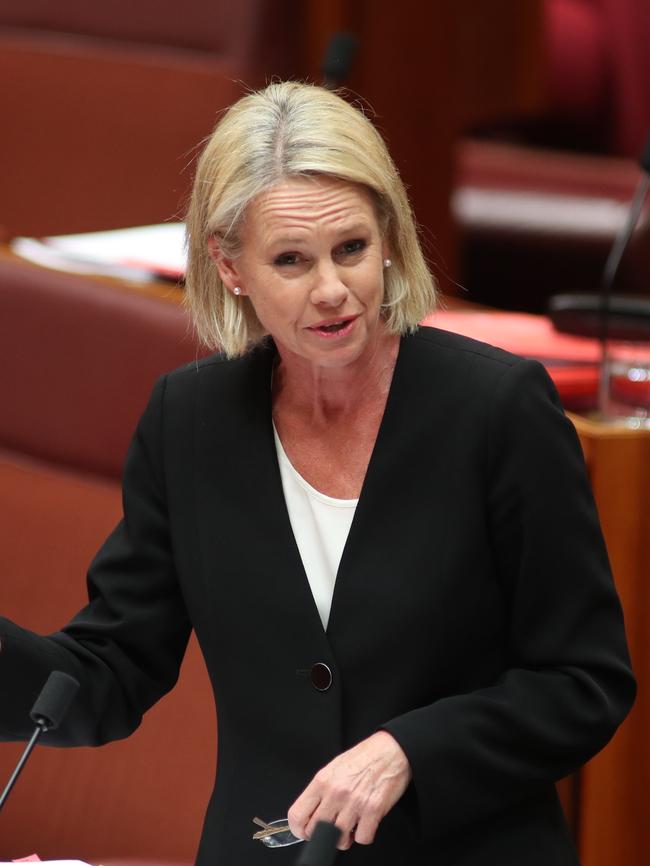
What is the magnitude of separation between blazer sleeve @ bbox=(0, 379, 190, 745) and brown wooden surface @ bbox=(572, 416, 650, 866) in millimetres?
489

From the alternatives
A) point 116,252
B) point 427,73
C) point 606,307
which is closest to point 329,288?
point 606,307

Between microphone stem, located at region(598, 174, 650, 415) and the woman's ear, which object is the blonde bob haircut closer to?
the woman's ear

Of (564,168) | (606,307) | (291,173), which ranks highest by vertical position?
(564,168)

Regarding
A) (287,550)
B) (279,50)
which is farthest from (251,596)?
(279,50)

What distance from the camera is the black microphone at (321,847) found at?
96 cm

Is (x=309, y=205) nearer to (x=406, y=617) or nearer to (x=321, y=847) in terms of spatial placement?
(x=406, y=617)

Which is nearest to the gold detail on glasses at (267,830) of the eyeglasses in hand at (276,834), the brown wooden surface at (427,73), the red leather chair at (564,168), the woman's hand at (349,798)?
the eyeglasses in hand at (276,834)

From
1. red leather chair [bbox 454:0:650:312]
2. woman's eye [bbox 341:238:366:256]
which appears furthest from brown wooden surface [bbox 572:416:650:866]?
red leather chair [bbox 454:0:650:312]

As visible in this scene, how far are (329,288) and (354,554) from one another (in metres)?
0.21

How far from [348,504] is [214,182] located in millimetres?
281

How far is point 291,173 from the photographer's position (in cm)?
119

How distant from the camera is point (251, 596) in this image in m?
1.26

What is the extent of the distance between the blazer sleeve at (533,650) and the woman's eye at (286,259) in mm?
190

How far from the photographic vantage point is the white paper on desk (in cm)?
231
